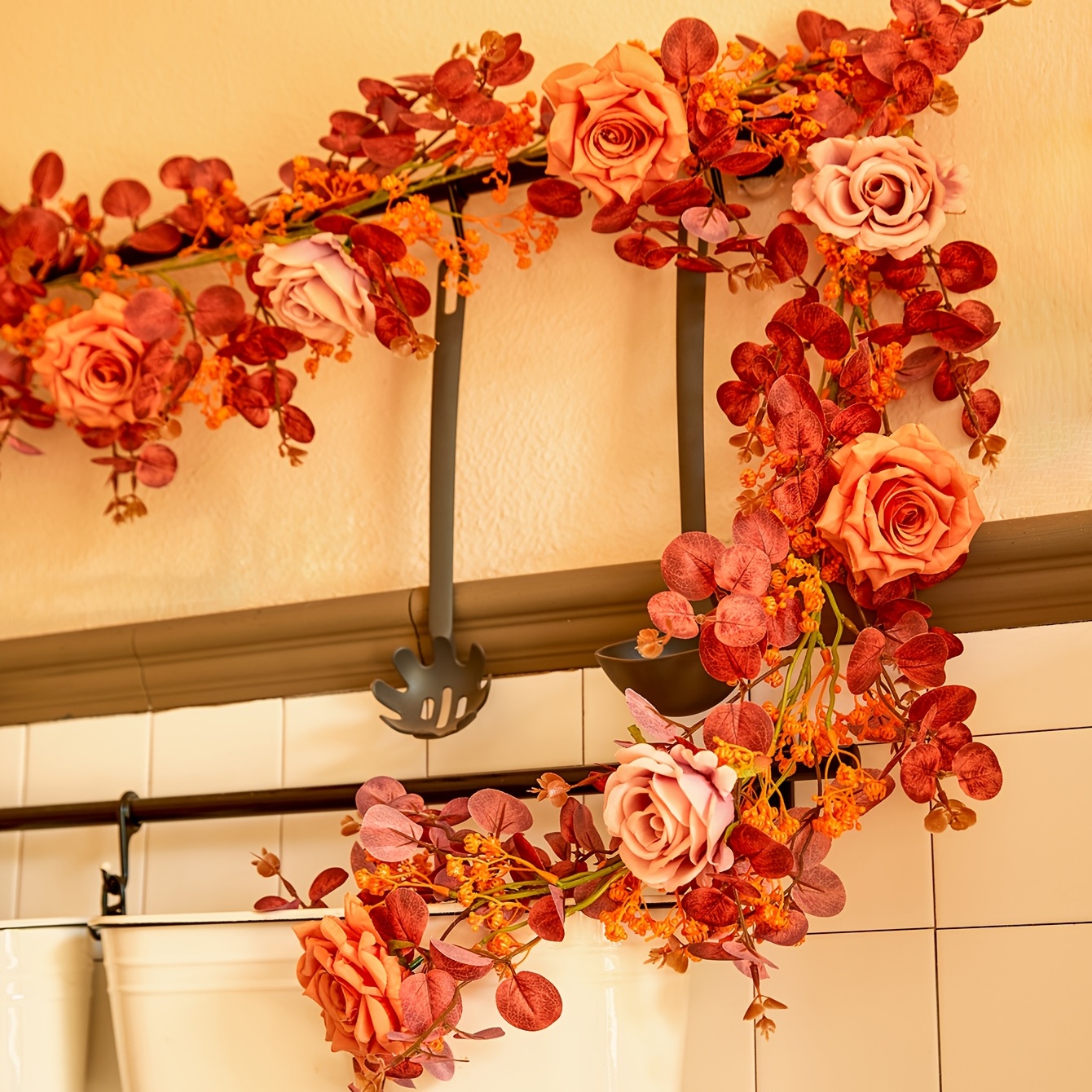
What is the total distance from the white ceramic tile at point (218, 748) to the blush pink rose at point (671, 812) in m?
0.49

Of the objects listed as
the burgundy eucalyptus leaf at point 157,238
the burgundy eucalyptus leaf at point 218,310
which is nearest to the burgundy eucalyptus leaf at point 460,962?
the burgundy eucalyptus leaf at point 218,310

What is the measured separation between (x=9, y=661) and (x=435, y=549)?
49 cm

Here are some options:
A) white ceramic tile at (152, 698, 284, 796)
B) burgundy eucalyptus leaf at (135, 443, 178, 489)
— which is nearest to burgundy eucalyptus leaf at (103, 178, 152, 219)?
burgundy eucalyptus leaf at (135, 443, 178, 489)

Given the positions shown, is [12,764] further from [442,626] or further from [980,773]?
[980,773]

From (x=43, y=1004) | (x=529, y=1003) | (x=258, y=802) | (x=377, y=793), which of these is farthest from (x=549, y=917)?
(x=43, y=1004)

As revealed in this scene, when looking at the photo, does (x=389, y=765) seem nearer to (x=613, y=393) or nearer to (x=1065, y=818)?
(x=613, y=393)

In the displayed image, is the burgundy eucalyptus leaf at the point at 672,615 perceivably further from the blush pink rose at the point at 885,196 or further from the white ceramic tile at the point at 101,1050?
the white ceramic tile at the point at 101,1050

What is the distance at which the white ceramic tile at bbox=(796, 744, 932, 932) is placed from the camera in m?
0.91

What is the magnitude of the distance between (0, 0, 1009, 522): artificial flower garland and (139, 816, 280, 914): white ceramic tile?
0.30 m

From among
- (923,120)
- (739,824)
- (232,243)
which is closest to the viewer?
(739,824)

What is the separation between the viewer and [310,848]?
1098 millimetres

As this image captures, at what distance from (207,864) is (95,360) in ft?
1.56

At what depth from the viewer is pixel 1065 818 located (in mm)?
886

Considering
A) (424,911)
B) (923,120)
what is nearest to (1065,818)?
(424,911)
